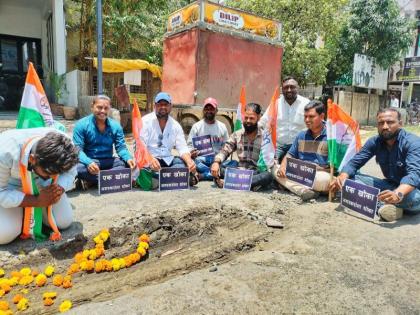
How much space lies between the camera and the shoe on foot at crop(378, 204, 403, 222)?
3566 millimetres

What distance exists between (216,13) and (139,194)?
6.01 meters

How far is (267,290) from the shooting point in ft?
7.74

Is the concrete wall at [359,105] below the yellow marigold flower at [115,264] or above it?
above

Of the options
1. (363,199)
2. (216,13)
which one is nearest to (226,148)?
(363,199)

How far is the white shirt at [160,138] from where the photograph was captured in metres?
4.66

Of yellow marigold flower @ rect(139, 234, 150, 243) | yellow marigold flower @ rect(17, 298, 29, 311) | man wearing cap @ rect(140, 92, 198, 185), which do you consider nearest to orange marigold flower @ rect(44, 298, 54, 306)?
yellow marigold flower @ rect(17, 298, 29, 311)

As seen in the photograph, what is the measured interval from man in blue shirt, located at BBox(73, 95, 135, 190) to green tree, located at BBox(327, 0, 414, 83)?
1443 cm

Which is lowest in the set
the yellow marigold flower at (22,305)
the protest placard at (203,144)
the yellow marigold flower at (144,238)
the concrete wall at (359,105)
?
the yellow marigold flower at (22,305)

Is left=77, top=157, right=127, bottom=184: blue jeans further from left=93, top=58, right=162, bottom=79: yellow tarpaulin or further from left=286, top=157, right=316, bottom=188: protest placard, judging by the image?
left=93, top=58, right=162, bottom=79: yellow tarpaulin

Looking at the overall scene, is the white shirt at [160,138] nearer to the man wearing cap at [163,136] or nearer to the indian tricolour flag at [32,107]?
the man wearing cap at [163,136]

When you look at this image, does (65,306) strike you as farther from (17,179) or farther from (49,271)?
(17,179)

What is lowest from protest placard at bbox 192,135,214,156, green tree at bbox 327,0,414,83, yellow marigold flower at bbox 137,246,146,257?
→ yellow marigold flower at bbox 137,246,146,257

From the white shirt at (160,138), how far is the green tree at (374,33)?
1378cm

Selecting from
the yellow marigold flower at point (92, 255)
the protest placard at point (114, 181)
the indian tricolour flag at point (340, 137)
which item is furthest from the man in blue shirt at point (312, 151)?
the yellow marigold flower at point (92, 255)
